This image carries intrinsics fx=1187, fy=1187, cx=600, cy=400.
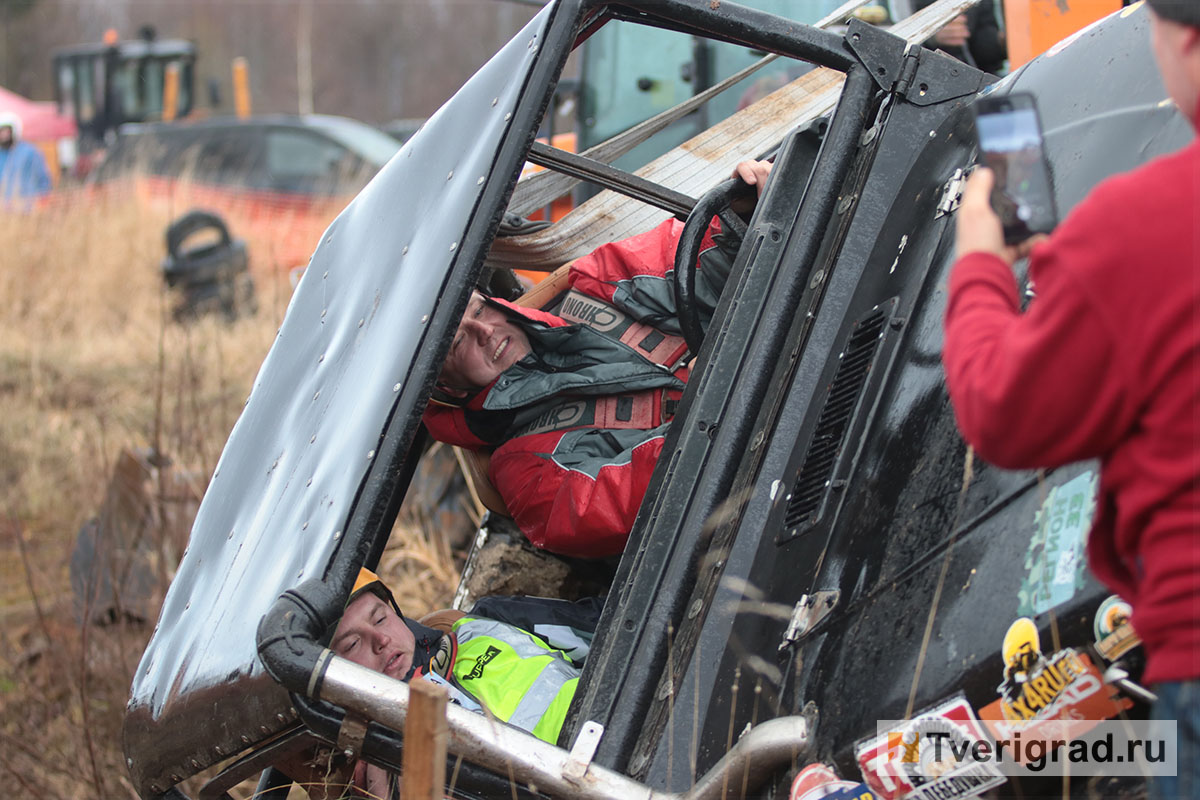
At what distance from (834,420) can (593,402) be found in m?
0.85

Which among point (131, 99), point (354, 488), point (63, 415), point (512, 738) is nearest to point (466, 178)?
point (354, 488)

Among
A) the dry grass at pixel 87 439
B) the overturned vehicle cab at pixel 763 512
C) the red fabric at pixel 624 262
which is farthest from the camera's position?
the dry grass at pixel 87 439

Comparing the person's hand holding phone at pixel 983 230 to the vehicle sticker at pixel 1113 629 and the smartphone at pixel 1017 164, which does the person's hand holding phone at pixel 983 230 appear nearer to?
the smartphone at pixel 1017 164

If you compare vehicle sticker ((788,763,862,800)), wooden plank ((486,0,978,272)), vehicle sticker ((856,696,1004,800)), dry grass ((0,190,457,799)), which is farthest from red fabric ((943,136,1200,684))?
dry grass ((0,190,457,799))

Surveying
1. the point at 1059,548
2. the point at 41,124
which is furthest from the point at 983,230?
the point at 41,124

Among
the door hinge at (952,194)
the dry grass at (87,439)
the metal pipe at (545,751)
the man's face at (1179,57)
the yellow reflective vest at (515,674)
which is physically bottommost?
the dry grass at (87,439)

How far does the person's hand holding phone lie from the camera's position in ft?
3.99

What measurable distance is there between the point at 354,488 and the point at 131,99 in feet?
53.3

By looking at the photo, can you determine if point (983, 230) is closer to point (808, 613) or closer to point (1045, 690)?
point (1045, 690)

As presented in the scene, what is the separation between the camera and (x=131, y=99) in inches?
639

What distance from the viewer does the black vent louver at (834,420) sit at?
1.84 metres

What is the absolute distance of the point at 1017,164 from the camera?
126 cm

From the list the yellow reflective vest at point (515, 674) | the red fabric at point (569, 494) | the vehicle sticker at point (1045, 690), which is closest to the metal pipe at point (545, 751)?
the vehicle sticker at point (1045, 690)

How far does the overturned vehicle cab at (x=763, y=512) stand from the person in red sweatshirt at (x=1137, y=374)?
242 millimetres
